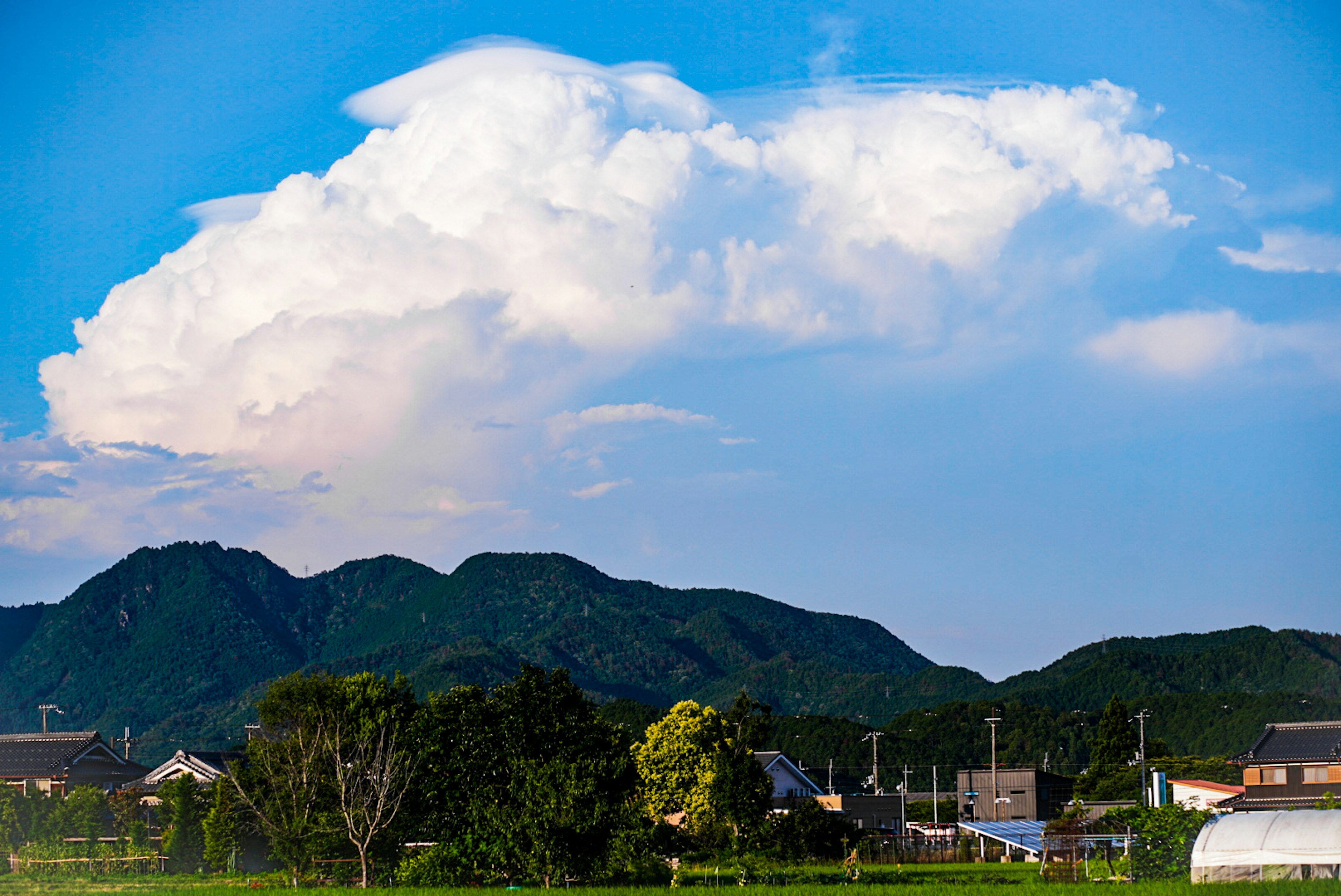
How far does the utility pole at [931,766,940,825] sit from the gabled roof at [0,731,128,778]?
4691cm

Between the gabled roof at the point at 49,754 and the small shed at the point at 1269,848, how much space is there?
6045cm

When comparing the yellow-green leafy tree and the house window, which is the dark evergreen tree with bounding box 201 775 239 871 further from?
the house window

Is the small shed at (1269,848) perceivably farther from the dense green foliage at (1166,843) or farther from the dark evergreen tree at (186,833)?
the dark evergreen tree at (186,833)

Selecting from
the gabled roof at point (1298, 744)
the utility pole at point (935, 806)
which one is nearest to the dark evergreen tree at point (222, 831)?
the utility pole at point (935, 806)

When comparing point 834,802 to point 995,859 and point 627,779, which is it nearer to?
point 995,859

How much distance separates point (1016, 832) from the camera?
177 ft

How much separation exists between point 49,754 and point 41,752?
1.94ft

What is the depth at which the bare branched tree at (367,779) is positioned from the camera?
3375cm

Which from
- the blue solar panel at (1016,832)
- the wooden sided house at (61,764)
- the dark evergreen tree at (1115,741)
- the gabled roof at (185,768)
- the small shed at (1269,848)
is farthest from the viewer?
the dark evergreen tree at (1115,741)

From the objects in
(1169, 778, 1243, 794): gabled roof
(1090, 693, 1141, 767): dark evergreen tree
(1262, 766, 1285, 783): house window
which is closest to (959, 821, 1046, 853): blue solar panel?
(1169, 778, 1243, 794): gabled roof

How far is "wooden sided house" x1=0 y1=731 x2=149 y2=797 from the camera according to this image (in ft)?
220

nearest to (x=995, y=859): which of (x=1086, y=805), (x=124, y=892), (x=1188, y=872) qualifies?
(x=1086, y=805)

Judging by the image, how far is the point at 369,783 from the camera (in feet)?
116

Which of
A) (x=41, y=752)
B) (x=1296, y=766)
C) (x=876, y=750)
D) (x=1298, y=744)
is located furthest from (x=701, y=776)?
(x=876, y=750)
